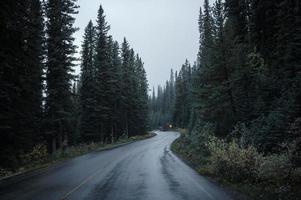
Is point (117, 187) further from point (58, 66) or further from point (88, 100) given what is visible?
point (88, 100)

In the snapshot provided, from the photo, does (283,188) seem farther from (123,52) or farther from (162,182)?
(123,52)

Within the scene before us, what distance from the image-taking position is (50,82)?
110ft

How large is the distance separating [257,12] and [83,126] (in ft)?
102

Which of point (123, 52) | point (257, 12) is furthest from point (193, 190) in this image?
point (123, 52)

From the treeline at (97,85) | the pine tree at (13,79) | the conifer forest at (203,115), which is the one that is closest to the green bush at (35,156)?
the conifer forest at (203,115)

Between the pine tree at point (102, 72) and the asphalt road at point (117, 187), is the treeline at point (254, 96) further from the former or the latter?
the pine tree at point (102, 72)

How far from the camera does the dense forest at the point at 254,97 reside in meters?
13.8

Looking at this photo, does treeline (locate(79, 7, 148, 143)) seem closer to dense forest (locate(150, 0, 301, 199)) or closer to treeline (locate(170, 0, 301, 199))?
treeline (locate(170, 0, 301, 199))

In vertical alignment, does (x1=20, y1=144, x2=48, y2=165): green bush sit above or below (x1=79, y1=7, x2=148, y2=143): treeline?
below

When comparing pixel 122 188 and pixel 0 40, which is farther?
pixel 0 40

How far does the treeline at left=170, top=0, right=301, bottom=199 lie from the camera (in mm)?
13680

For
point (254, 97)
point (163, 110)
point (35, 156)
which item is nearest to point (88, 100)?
point (35, 156)

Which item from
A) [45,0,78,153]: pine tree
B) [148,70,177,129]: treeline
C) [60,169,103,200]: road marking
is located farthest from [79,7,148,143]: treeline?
[148,70,177,129]: treeline

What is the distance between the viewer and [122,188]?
45.3ft
